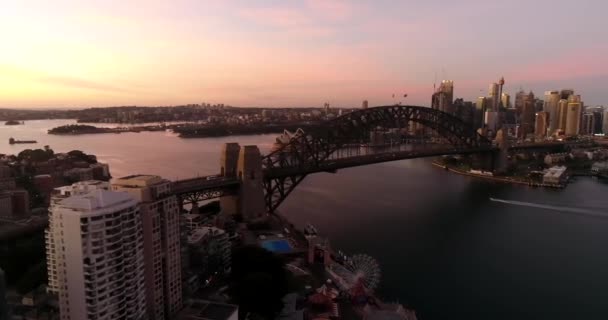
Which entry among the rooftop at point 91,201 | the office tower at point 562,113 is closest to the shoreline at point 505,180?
the rooftop at point 91,201

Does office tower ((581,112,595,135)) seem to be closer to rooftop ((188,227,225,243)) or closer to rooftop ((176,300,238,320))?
rooftop ((188,227,225,243))

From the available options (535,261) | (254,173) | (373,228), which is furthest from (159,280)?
(535,261)

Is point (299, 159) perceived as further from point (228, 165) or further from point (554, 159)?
point (554, 159)

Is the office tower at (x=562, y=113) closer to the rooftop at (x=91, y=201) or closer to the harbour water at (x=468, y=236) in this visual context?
the harbour water at (x=468, y=236)

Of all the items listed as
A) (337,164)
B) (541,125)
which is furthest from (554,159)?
(541,125)

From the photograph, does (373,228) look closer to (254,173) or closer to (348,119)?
(254,173)

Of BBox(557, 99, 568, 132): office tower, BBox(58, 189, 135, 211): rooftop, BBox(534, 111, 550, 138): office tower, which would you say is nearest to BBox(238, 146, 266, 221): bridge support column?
BBox(58, 189, 135, 211): rooftop
